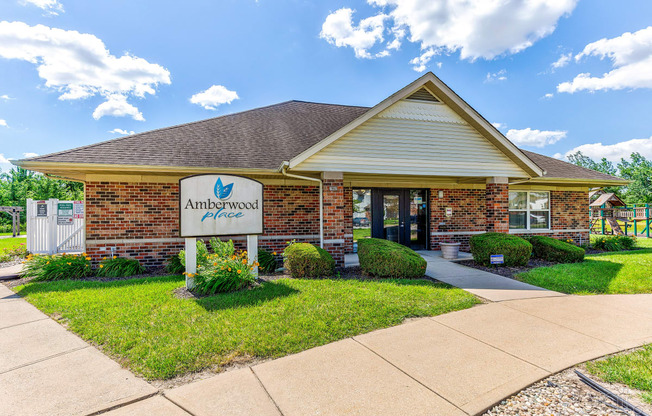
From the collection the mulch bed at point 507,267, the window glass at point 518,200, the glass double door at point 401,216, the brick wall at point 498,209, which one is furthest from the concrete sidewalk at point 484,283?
the window glass at point 518,200

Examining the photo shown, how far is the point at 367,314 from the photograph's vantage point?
187 inches

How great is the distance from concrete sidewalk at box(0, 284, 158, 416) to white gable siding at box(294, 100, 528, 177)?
549 centimetres

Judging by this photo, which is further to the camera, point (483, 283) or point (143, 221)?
point (143, 221)

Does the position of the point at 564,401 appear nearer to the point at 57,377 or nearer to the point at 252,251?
the point at 57,377

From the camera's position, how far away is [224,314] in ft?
15.5

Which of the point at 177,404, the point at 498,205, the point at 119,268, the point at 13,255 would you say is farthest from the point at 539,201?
the point at 13,255

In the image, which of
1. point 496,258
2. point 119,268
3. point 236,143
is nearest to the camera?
point 119,268

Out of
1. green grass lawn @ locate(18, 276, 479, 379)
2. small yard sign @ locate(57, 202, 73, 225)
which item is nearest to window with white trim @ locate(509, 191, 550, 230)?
green grass lawn @ locate(18, 276, 479, 379)

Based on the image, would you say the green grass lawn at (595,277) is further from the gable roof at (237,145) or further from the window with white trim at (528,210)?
the window with white trim at (528,210)

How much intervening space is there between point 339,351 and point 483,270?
6031 millimetres

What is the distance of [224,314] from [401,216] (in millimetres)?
8401

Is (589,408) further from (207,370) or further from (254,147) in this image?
(254,147)

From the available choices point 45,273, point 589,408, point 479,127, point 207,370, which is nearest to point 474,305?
point 589,408

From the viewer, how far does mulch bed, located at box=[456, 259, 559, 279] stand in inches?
311
